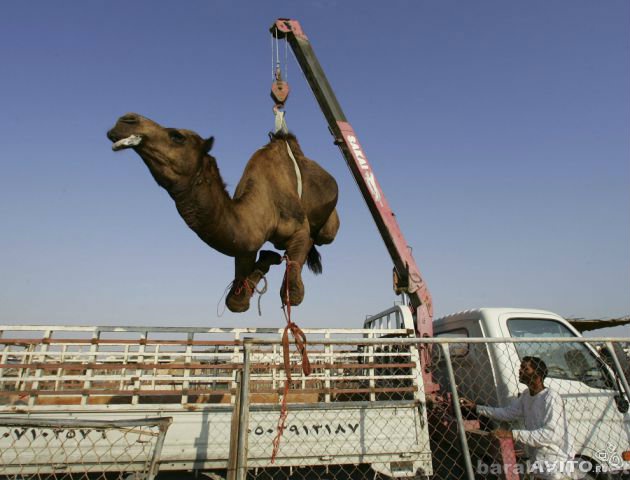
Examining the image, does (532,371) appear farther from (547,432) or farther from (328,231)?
(328,231)

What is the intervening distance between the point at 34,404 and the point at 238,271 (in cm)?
231

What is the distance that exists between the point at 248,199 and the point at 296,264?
0.89 metres

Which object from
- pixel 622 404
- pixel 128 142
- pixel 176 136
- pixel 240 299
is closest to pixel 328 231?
pixel 240 299

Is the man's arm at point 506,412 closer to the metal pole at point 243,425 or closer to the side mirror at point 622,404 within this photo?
the side mirror at point 622,404

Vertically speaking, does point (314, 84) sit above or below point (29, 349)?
above

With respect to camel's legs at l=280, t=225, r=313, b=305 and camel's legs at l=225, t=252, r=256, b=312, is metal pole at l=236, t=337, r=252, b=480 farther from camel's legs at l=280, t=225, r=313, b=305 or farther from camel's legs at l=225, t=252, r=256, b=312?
camel's legs at l=225, t=252, r=256, b=312

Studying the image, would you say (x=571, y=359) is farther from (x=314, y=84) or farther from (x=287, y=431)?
(x=314, y=84)

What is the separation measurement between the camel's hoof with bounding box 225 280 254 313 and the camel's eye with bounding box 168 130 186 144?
1887mm

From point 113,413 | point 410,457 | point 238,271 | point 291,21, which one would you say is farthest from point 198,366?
point 291,21

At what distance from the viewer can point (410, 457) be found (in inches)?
Answer: 164

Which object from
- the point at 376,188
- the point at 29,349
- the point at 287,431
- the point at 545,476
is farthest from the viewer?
the point at 376,188

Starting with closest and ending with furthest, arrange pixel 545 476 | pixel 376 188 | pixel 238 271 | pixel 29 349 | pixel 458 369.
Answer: pixel 545 476, pixel 29 349, pixel 238 271, pixel 458 369, pixel 376 188

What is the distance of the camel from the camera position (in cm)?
337

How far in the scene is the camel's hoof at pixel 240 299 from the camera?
16.0ft
